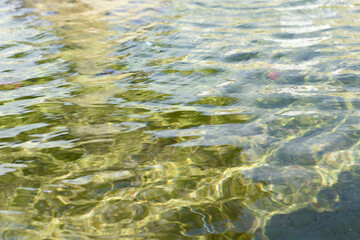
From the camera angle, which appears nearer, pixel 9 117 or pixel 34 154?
pixel 34 154

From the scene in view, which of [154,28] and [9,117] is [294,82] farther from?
[154,28]

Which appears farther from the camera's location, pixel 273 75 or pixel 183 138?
pixel 273 75

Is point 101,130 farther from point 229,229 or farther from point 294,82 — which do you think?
point 294,82

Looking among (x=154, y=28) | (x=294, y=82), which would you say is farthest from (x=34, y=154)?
(x=154, y=28)

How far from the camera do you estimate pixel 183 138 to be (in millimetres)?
2922

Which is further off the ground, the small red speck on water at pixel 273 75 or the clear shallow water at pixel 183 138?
the clear shallow water at pixel 183 138

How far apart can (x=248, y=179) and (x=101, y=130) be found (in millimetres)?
1387

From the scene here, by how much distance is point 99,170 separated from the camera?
2.51 m

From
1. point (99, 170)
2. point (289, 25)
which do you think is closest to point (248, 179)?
point (99, 170)

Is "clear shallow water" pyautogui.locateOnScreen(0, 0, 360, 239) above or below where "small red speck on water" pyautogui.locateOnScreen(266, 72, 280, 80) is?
above

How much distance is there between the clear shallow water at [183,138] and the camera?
79.8 inches

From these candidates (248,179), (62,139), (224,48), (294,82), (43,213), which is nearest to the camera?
(43,213)

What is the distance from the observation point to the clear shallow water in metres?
2.03

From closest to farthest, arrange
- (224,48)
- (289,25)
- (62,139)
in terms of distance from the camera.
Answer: (62,139) < (224,48) < (289,25)
